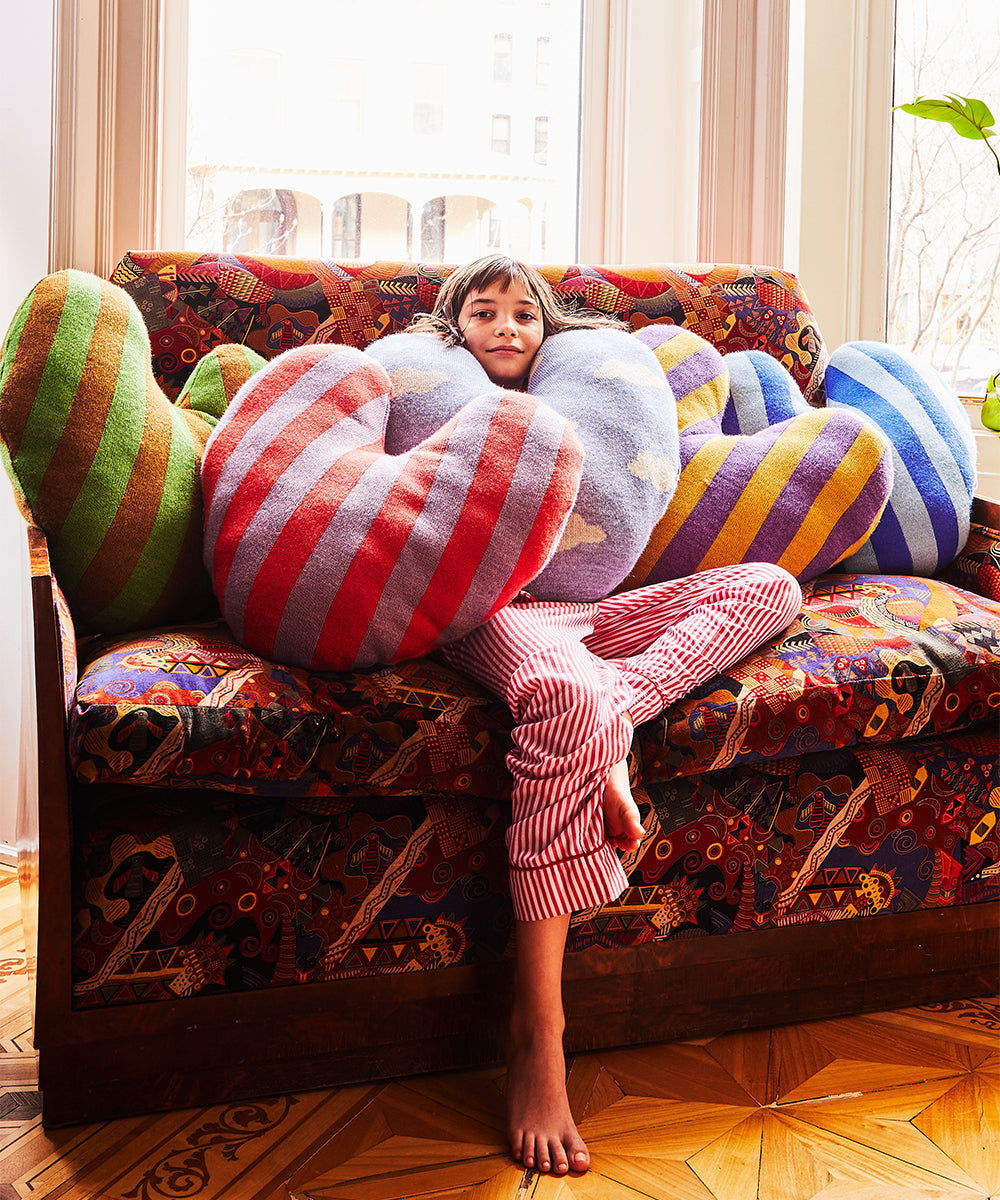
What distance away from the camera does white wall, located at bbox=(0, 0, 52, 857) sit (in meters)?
1.69

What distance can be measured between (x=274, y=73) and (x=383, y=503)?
4.49ft

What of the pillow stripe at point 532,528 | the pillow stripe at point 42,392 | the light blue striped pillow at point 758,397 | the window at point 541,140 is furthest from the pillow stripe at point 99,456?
the window at point 541,140

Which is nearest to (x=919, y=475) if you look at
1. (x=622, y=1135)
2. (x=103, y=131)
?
(x=622, y=1135)

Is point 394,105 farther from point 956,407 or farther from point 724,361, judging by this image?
point 956,407

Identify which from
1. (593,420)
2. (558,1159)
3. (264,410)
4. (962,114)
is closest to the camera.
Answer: (558,1159)

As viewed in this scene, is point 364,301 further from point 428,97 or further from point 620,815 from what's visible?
point 620,815

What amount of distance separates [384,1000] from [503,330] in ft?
3.08

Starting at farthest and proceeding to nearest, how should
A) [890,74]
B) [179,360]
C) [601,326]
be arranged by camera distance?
[890,74] < [601,326] < [179,360]

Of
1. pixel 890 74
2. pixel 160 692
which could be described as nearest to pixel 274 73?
pixel 890 74

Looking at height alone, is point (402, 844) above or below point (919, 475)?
below

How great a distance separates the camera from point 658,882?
45.9 inches

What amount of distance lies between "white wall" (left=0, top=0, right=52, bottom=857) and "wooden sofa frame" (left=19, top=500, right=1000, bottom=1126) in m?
0.57

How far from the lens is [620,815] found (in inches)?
40.8

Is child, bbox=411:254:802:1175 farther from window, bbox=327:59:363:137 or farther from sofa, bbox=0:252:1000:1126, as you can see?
window, bbox=327:59:363:137
